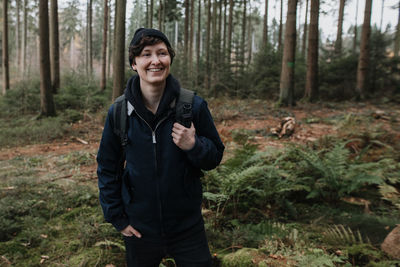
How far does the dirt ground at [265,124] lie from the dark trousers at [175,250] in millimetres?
5270

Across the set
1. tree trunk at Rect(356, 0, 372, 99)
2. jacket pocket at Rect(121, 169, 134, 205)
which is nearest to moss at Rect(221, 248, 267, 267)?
jacket pocket at Rect(121, 169, 134, 205)

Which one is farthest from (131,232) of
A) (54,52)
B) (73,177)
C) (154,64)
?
(54,52)

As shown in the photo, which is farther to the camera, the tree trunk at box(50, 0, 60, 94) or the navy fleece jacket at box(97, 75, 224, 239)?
the tree trunk at box(50, 0, 60, 94)

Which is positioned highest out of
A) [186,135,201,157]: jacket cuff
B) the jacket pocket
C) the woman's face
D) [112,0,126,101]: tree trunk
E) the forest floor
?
[112,0,126,101]: tree trunk

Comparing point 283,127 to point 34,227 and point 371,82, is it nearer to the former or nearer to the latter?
point 34,227

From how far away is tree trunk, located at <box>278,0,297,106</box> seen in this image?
1254cm

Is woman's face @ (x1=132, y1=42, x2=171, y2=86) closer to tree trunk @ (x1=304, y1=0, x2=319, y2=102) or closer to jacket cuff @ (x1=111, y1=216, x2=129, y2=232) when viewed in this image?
jacket cuff @ (x1=111, y1=216, x2=129, y2=232)

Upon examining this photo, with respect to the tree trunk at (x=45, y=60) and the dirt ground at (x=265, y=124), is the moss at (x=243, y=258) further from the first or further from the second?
the tree trunk at (x=45, y=60)

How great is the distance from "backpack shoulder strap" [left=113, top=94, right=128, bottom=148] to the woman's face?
0.24 m

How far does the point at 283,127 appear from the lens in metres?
8.59

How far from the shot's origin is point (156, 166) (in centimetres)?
194

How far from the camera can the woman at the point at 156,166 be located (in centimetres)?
194

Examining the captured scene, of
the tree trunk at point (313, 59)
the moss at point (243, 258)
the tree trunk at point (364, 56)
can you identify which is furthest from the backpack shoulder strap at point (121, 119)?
the tree trunk at point (364, 56)

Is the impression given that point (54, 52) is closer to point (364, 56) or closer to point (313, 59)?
point (313, 59)
